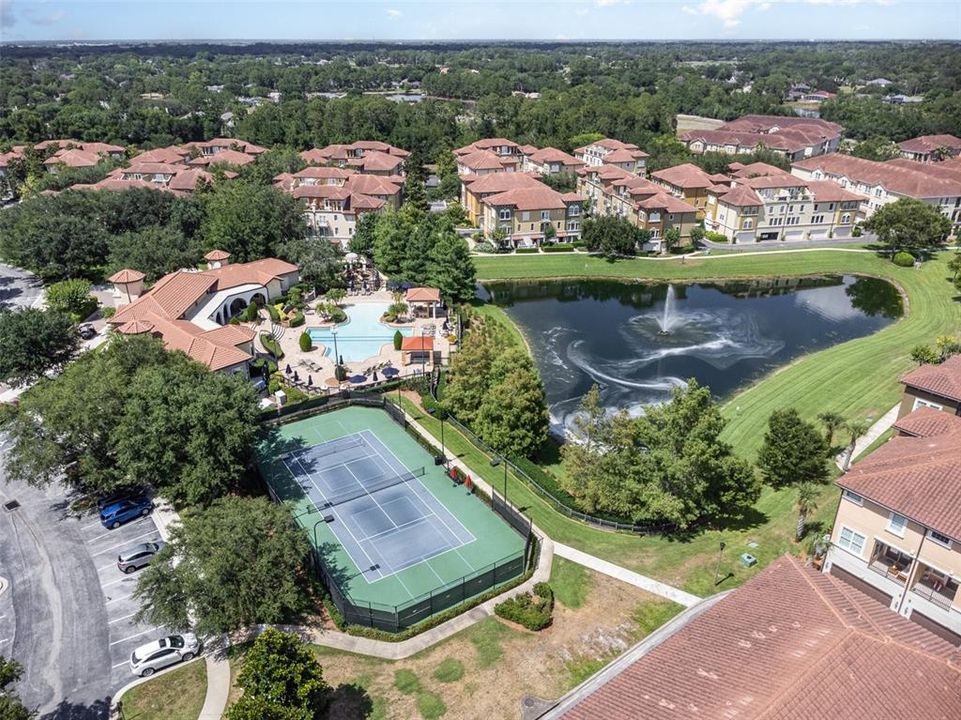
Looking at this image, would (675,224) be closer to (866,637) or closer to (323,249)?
(323,249)

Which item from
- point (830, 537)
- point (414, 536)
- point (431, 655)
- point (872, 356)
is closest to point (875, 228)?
point (872, 356)

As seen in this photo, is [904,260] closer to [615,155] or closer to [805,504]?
[615,155]

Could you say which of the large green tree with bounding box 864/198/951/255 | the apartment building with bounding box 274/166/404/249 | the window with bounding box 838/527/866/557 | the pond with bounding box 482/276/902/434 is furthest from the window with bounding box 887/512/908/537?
the apartment building with bounding box 274/166/404/249

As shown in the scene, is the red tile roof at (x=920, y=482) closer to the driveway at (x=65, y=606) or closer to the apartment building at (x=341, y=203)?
the driveway at (x=65, y=606)

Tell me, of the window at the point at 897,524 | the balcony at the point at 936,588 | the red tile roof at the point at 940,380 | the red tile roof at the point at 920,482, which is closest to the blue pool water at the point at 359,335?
the red tile roof at the point at 920,482

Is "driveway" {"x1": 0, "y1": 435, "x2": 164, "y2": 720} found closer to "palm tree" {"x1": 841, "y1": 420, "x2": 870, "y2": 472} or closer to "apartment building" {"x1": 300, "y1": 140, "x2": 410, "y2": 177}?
"palm tree" {"x1": 841, "y1": 420, "x2": 870, "y2": 472}
